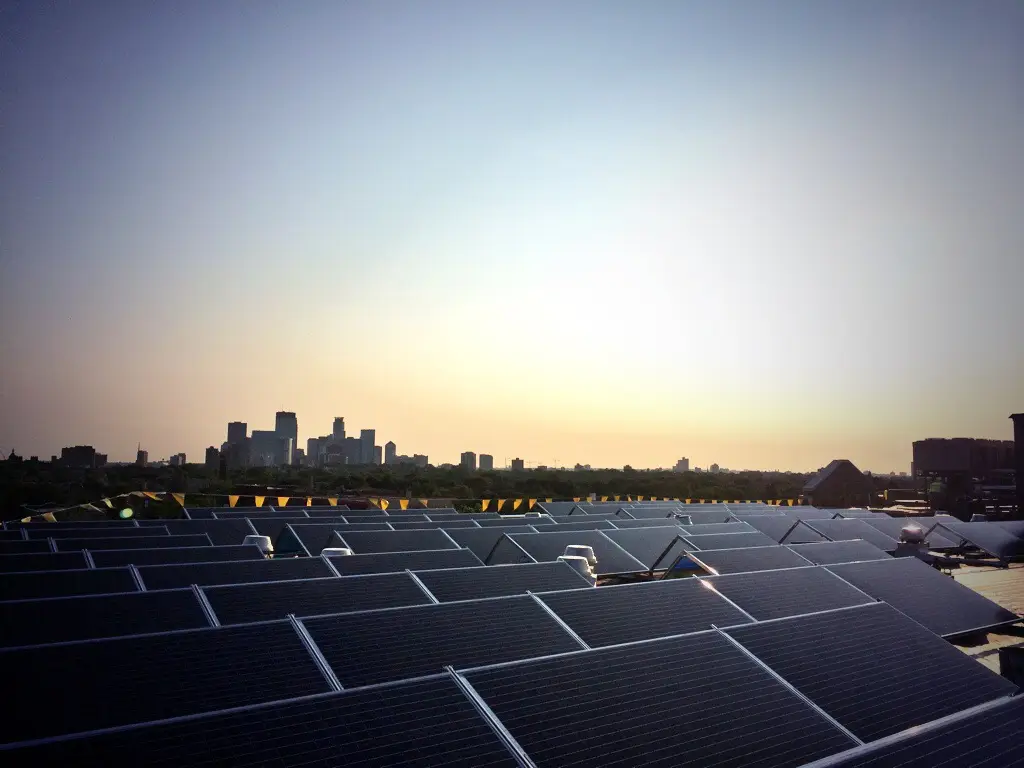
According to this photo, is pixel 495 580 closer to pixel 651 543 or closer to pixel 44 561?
pixel 44 561

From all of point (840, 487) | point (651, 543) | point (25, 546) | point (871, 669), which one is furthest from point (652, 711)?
point (840, 487)

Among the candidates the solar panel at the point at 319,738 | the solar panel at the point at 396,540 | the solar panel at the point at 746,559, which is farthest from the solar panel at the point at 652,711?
the solar panel at the point at 396,540

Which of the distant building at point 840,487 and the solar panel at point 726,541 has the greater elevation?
the distant building at point 840,487

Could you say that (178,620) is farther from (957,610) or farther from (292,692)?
(957,610)

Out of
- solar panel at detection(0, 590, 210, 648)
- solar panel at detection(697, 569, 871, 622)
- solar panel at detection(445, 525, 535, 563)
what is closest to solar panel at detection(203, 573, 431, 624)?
solar panel at detection(0, 590, 210, 648)

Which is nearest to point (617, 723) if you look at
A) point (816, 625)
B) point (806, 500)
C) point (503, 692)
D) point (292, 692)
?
point (503, 692)

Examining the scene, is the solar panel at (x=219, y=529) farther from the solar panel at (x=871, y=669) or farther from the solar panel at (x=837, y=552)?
the solar panel at (x=871, y=669)
